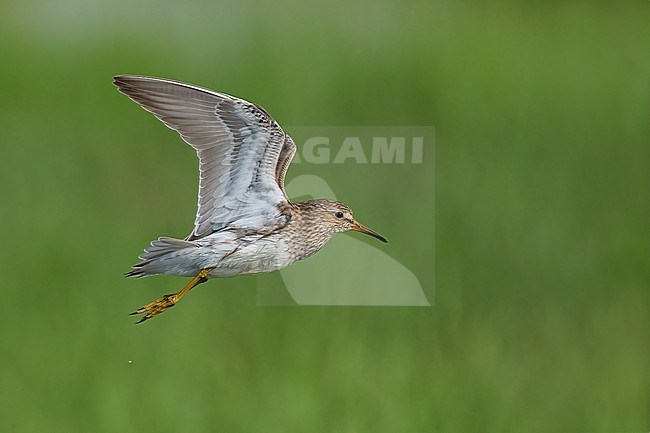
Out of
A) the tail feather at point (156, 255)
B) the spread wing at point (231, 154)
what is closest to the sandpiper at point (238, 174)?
the spread wing at point (231, 154)

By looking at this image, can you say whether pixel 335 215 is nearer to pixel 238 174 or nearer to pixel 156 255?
pixel 238 174

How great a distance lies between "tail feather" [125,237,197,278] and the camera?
214 centimetres

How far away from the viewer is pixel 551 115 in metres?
6.07

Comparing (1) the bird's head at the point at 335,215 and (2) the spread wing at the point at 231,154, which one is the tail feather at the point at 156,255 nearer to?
(2) the spread wing at the point at 231,154

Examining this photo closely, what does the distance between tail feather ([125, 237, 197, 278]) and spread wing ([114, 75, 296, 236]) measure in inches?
7.0

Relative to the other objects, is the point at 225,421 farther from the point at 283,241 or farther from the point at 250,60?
the point at 250,60

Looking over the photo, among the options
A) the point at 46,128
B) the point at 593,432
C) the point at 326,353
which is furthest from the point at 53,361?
the point at 593,432

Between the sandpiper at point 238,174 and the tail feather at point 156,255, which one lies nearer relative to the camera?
the tail feather at point 156,255

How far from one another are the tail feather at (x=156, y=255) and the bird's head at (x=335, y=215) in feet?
1.53

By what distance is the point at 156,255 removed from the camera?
7.18ft

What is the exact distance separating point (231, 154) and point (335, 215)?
0.31 m

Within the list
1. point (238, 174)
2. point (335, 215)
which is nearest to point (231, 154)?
point (238, 174)

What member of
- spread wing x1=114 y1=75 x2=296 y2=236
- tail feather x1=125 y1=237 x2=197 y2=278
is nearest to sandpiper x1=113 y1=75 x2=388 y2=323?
spread wing x1=114 y1=75 x2=296 y2=236

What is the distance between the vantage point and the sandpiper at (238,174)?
93.1 inches
